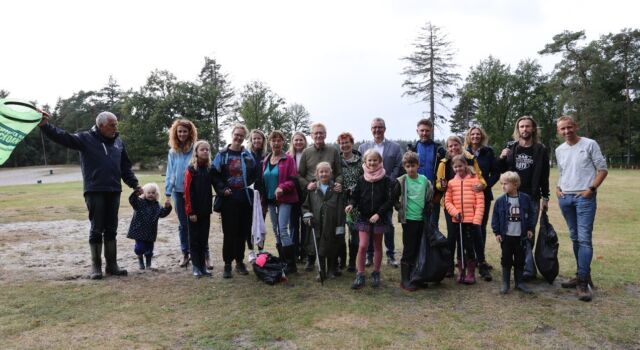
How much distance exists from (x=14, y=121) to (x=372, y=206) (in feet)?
14.8

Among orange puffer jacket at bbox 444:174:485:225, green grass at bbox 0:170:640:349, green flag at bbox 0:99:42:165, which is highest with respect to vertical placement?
green flag at bbox 0:99:42:165

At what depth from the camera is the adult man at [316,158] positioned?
5.93 meters

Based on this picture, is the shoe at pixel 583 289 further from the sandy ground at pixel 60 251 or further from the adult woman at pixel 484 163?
the sandy ground at pixel 60 251

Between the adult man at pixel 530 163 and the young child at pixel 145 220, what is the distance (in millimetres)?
5010

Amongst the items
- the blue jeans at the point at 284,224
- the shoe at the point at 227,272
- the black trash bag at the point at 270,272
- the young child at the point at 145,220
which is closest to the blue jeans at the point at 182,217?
the young child at the point at 145,220

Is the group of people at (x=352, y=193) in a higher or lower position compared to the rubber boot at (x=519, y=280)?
higher

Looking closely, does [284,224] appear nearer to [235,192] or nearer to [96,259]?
[235,192]

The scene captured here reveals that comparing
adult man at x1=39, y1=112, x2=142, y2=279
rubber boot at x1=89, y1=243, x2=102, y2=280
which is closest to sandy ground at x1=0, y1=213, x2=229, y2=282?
rubber boot at x1=89, y1=243, x2=102, y2=280

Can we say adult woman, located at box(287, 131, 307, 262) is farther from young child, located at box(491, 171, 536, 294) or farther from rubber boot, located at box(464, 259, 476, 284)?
young child, located at box(491, 171, 536, 294)

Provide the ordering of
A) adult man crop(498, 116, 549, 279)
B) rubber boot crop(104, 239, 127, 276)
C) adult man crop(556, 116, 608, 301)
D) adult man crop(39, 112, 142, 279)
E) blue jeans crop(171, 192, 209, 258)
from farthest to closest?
blue jeans crop(171, 192, 209, 258), rubber boot crop(104, 239, 127, 276), adult man crop(39, 112, 142, 279), adult man crop(498, 116, 549, 279), adult man crop(556, 116, 608, 301)

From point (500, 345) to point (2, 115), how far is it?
19.6ft

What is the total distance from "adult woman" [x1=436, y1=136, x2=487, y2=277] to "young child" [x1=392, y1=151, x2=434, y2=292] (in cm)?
39

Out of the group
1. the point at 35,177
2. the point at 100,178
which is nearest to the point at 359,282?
the point at 100,178

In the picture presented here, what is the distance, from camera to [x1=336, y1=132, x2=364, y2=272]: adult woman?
5.88 m
